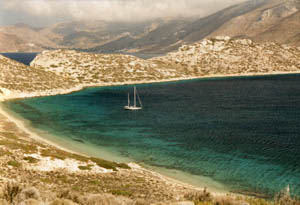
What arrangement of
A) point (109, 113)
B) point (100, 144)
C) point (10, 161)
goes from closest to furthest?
point (10, 161)
point (100, 144)
point (109, 113)

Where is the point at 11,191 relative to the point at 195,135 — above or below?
above

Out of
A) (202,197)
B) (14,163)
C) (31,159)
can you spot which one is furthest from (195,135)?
(14,163)

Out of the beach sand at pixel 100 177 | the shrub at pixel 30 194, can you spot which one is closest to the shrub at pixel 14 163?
the beach sand at pixel 100 177

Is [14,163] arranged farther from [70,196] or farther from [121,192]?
[70,196]

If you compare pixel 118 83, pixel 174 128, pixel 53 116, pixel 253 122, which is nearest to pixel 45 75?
pixel 118 83

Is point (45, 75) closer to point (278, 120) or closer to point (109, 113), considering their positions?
point (109, 113)

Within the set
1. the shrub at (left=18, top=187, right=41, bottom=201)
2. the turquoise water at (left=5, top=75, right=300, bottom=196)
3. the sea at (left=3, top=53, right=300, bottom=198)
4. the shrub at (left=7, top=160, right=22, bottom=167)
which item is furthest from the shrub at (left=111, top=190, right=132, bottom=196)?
the shrub at (left=7, top=160, right=22, bottom=167)

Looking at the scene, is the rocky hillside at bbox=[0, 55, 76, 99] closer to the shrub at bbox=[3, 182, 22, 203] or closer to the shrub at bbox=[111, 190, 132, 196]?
the shrub at bbox=[111, 190, 132, 196]
